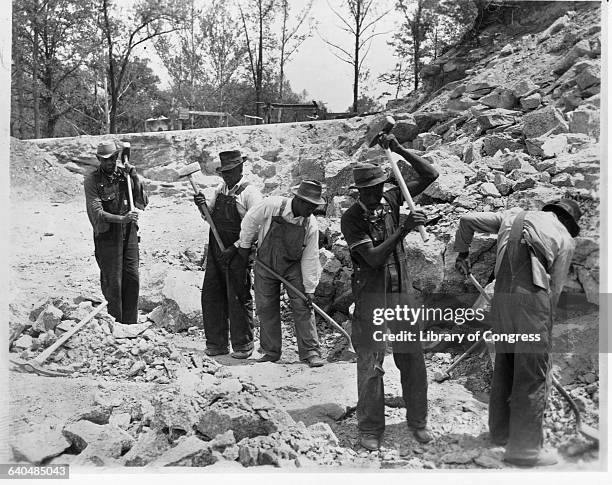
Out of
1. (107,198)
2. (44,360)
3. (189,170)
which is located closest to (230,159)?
(189,170)

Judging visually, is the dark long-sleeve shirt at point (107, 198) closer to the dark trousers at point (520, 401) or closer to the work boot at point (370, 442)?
the work boot at point (370, 442)

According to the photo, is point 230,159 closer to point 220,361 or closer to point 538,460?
point 220,361

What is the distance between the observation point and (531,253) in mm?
3734

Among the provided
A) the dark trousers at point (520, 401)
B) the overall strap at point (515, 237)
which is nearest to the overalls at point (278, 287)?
the dark trousers at point (520, 401)

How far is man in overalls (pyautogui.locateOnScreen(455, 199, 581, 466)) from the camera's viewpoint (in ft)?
12.3

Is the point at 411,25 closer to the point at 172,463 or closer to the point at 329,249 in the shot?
the point at 329,249

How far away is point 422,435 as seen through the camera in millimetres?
4047

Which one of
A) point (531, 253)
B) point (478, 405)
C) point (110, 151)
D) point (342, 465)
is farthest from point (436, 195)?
point (110, 151)

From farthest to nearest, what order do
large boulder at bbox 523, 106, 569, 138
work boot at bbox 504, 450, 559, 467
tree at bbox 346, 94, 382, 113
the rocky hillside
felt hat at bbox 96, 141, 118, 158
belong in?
tree at bbox 346, 94, 382, 113 → large boulder at bbox 523, 106, 569, 138 → felt hat at bbox 96, 141, 118, 158 → the rocky hillside → work boot at bbox 504, 450, 559, 467

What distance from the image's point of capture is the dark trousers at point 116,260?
5203mm

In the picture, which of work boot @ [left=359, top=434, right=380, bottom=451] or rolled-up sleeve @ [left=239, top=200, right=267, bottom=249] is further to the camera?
rolled-up sleeve @ [left=239, top=200, right=267, bottom=249]

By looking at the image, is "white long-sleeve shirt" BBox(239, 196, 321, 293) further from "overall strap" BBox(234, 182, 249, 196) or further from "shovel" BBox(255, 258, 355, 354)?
"overall strap" BBox(234, 182, 249, 196)

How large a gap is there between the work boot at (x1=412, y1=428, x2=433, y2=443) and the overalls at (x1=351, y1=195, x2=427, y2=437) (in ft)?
0.09

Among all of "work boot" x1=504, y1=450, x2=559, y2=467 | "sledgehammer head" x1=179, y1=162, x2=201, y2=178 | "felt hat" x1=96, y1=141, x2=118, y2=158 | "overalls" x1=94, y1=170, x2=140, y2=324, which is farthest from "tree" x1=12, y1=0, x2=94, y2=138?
"work boot" x1=504, y1=450, x2=559, y2=467
